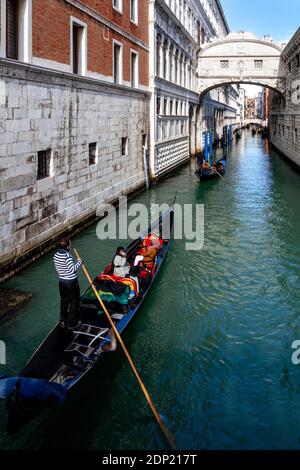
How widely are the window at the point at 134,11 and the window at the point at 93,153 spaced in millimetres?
5310

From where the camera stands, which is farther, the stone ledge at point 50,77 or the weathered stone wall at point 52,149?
the weathered stone wall at point 52,149

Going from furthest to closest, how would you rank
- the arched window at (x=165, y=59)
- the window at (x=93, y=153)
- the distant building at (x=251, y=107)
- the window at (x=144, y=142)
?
the distant building at (x=251, y=107), the arched window at (x=165, y=59), the window at (x=144, y=142), the window at (x=93, y=153)

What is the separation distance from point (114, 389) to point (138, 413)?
0.49 m

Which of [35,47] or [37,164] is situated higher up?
[35,47]

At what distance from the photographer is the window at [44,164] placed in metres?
8.73

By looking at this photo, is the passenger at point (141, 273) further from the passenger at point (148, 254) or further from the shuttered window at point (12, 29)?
the shuttered window at point (12, 29)

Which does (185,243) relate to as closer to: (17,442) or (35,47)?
(35,47)

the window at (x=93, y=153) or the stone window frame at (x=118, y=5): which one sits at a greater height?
the stone window frame at (x=118, y=5)

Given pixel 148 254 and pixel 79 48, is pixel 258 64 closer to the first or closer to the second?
pixel 79 48

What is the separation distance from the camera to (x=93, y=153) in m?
11.6

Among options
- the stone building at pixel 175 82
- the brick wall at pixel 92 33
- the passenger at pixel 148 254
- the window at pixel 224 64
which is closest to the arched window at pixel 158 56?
the stone building at pixel 175 82

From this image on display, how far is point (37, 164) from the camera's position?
8516 mm

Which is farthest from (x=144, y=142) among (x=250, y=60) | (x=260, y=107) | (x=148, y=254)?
(x=260, y=107)

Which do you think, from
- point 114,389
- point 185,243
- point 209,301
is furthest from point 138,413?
point 185,243
